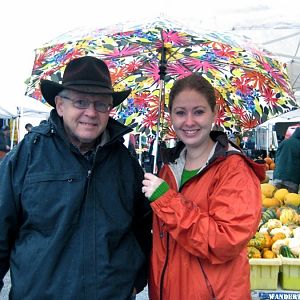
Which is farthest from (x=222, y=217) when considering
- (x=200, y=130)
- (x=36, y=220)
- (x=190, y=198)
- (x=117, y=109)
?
(x=117, y=109)

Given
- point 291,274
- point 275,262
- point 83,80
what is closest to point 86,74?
point 83,80

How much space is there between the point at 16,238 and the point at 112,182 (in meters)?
0.52

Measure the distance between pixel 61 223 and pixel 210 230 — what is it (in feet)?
2.11

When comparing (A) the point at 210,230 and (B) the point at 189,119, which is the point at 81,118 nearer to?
(B) the point at 189,119

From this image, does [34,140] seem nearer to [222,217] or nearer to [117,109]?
[222,217]

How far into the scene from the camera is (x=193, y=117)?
1854 mm

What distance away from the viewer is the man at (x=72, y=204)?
5.45ft

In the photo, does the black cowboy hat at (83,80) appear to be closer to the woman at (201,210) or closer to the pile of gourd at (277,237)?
the woman at (201,210)

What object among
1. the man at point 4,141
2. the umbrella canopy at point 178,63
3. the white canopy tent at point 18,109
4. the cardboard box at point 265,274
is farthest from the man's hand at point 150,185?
the man at point 4,141

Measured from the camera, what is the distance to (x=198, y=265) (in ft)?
5.66

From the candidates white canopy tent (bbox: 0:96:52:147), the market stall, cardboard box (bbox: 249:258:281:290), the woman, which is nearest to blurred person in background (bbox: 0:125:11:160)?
white canopy tent (bbox: 0:96:52:147)

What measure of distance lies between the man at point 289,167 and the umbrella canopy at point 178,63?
273cm

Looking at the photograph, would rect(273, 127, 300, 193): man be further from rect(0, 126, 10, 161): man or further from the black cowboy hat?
rect(0, 126, 10, 161): man

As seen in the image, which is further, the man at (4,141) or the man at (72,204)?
the man at (4,141)
